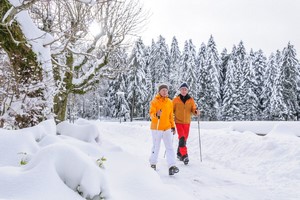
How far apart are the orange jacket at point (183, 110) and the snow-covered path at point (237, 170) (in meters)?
1.17

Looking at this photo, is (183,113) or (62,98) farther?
(62,98)

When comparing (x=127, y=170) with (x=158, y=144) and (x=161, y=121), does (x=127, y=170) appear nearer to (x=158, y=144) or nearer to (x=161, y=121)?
(x=158, y=144)

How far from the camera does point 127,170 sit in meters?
4.73

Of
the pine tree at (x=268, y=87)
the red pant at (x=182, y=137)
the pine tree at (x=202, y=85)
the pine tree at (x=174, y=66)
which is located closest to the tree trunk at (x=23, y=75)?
the red pant at (x=182, y=137)

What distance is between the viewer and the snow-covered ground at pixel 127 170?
3115 mm

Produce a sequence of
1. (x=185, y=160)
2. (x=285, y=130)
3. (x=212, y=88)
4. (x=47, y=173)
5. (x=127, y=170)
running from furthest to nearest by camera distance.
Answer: (x=212, y=88) → (x=285, y=130) → (x=185, y=160) → (x=127, y=170) → (x=47, y=173)

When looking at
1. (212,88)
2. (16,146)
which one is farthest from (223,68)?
(16,146)

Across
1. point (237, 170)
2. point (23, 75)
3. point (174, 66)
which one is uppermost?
point (174, 66)

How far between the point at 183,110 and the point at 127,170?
452 centimetres

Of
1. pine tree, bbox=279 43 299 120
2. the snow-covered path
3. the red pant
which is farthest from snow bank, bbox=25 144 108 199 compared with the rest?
pine tree, bbox=279 43 299 120

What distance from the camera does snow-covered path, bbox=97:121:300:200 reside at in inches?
218

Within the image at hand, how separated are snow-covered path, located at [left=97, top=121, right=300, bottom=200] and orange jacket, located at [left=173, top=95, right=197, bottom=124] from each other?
1166 millimetres

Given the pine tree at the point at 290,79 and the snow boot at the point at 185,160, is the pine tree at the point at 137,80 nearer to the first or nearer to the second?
the pine tree at the point at 290,79

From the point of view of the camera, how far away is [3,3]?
630 cm
